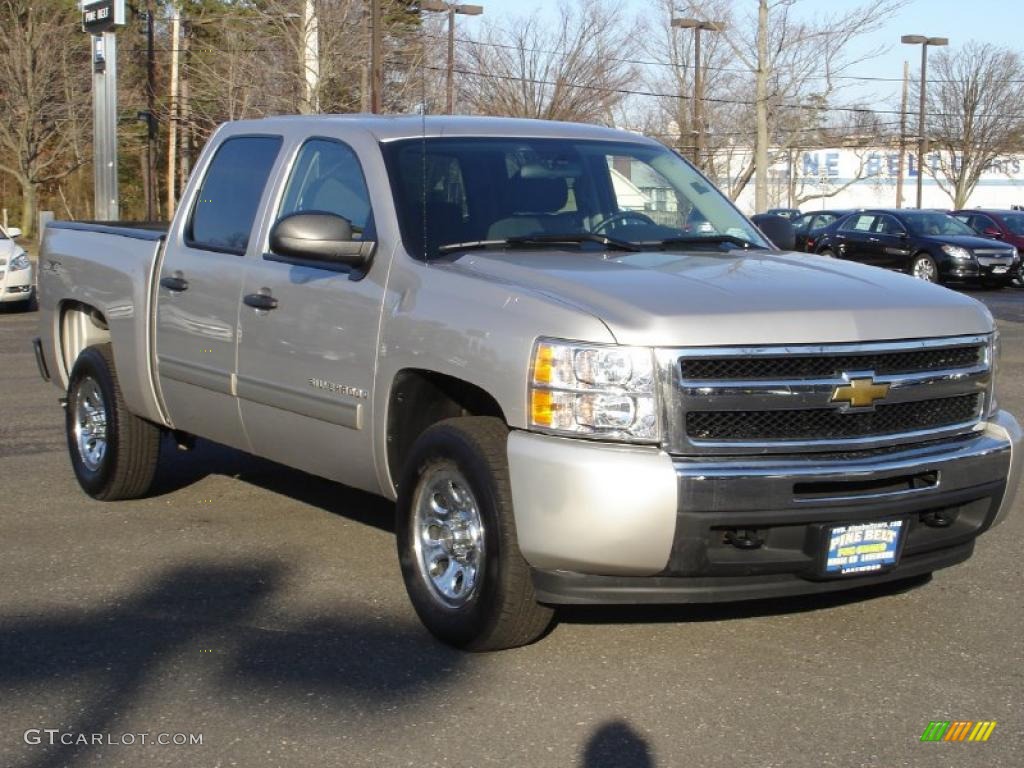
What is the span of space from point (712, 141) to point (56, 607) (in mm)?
48114

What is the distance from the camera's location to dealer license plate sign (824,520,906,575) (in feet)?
15.4

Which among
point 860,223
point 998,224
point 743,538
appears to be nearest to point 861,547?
point 743,538

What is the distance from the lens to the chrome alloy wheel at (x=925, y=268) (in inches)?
1042

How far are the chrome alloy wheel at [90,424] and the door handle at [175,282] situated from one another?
980mm

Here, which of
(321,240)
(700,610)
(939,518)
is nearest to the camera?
(939,518)

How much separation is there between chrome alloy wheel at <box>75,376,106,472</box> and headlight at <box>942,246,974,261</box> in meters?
21.1

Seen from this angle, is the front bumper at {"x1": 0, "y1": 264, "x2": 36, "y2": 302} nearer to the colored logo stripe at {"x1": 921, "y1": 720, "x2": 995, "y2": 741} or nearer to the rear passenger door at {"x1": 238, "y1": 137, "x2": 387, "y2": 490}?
the rear passenger door at {"x1": 238, "y1": 137, "x2": 387, "y2": 490}

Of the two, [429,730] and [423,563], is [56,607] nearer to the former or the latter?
[423,563]

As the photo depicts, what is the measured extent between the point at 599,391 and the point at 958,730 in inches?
58.9

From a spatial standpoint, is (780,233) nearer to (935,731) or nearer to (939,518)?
(939,518)

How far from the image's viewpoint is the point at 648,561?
453 centimetres

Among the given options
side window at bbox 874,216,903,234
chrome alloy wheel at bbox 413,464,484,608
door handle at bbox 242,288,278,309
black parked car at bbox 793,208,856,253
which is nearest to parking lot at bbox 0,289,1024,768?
chrome alloy wheel at bbox 413,464,484,608

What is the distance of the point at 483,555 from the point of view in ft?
16.0

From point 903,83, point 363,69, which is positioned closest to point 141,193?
point 363,69
